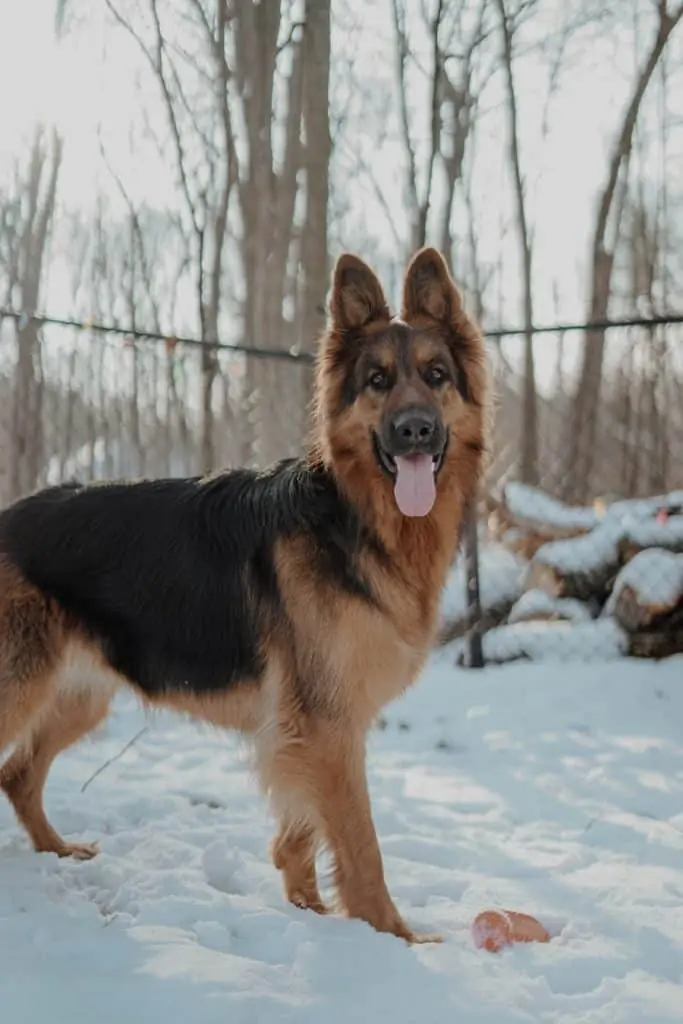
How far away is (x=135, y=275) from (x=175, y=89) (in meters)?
11.3

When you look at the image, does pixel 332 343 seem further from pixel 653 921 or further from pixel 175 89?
pixel 175 89

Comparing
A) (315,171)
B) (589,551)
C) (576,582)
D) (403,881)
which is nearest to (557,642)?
(576,582)

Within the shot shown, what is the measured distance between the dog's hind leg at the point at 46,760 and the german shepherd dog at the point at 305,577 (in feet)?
0.28

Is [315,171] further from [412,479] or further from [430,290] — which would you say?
[412,479]

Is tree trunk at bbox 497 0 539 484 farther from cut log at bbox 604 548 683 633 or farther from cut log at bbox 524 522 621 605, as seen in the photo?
cut log at bbox 604 548 683 633

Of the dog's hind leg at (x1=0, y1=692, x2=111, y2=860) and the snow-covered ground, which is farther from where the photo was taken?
the dog's hind leg at (x1=0, y1=692, x2=111, y2=860)

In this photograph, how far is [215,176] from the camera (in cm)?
1536

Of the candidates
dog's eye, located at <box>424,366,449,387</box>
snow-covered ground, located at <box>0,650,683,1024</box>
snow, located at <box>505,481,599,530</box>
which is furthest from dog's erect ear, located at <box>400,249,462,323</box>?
snow, located at <box>505,481,599,530</box>

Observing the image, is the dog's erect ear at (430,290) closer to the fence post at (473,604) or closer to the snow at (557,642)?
the fence post at (473,604)

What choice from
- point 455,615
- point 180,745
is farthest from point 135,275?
point 180,745

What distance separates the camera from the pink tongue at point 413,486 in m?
3.31

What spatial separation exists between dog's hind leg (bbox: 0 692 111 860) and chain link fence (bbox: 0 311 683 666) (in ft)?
9.03

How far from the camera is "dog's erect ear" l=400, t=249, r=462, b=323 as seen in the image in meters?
3.57

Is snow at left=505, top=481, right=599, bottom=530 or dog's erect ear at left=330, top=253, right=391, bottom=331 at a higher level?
dog's erect ear at left=330, top=253, right=391, bottom=331
